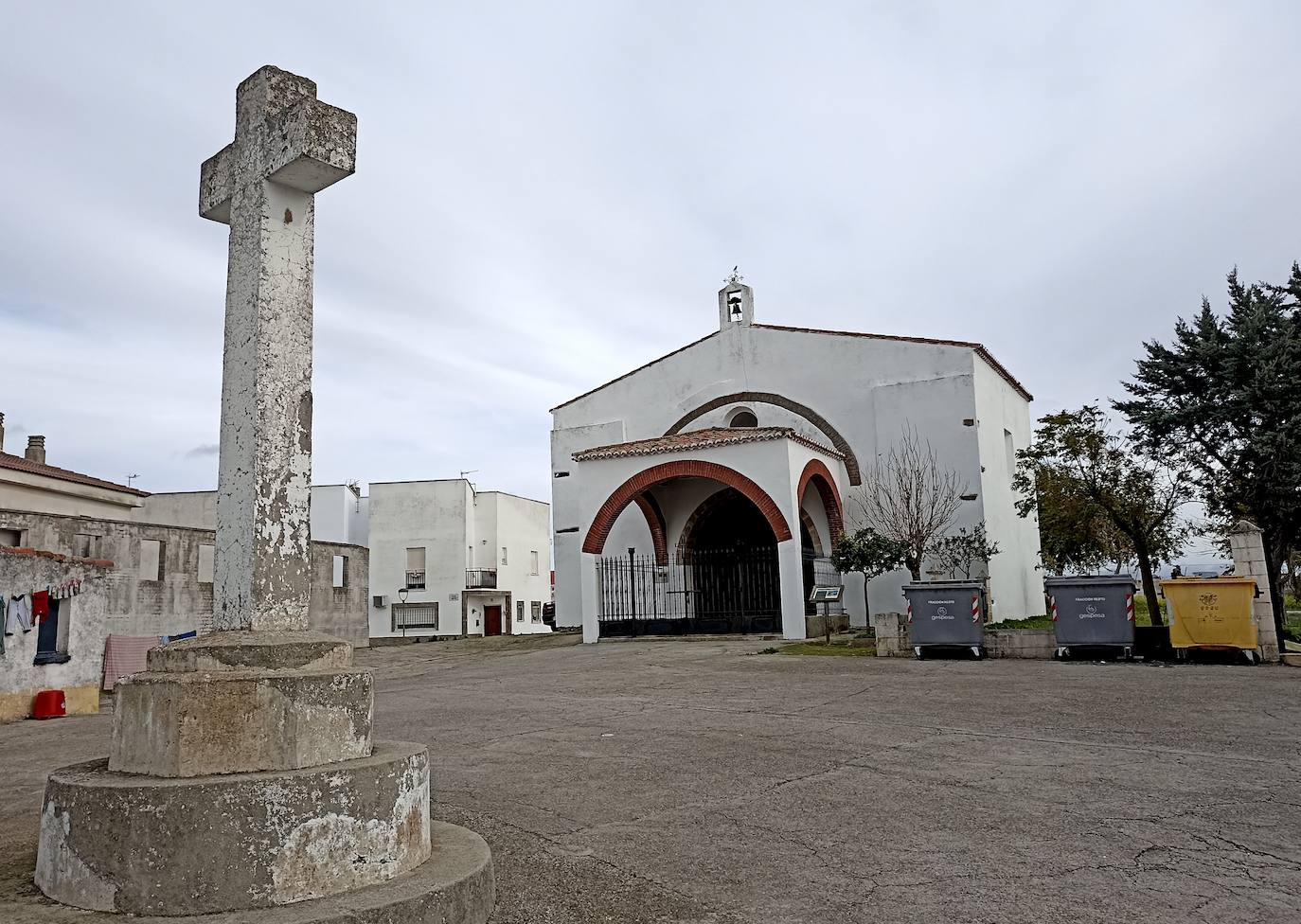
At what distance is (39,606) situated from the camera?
11.1 metres

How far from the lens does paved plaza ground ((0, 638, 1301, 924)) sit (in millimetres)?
3523

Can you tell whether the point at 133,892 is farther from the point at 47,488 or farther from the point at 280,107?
the point at 47,488

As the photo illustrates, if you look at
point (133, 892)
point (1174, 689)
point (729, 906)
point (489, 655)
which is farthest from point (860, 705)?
point (489, 655)

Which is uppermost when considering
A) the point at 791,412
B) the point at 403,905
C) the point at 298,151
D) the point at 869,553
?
the point at 791,412

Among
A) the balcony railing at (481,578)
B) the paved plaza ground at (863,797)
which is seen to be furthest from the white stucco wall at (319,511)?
the paved plaza ground at (863,797)

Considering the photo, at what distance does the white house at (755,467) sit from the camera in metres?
19.3

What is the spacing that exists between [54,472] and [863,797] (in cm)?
2464

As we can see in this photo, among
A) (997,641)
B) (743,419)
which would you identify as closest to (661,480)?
(743,419)

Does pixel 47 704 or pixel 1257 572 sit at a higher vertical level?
pixel 1257 572

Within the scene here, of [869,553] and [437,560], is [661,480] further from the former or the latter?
[437,560]

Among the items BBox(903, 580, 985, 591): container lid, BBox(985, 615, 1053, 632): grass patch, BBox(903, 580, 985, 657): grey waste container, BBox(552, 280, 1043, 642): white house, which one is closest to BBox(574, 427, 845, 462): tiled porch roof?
BBox(552, 280, 1043, 642): white house

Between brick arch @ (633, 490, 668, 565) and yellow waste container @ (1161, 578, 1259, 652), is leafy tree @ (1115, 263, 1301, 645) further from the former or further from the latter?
brick arch @ (633, 490, 668, 565)

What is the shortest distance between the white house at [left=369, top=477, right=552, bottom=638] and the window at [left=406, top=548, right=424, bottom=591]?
0.04 m

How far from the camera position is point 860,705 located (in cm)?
865
